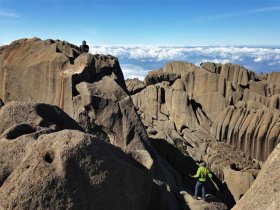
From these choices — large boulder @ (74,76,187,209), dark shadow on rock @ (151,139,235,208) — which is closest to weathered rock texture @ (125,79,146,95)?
dark shadow on rock @ (151,139,235,208)

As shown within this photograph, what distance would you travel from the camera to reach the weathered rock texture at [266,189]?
37.3ft

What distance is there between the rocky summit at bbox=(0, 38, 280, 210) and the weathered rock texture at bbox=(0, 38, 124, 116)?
73 mm

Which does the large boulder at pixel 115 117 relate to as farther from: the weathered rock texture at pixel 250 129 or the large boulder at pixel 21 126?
the weathered rock texture at pixel 250 129

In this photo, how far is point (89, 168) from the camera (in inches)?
514

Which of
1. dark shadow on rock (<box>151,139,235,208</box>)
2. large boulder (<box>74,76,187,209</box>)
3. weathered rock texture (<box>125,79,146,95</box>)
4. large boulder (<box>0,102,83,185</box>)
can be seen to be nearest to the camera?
large boulder (<box>0,102,83,185</box>)

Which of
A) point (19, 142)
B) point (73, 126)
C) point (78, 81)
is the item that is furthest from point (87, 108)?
point (19, 142)

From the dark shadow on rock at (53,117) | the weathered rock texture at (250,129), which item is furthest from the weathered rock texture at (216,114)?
the dark shadow on rock at (53,117)

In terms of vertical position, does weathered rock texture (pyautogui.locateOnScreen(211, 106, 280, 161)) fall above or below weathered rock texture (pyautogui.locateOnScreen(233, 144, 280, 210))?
below

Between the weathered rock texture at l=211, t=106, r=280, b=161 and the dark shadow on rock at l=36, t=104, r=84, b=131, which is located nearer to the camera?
the dark shadow on rock at l=36, t=104, r=84, b=131

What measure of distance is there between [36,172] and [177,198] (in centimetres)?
865

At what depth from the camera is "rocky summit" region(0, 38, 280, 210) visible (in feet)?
41.5

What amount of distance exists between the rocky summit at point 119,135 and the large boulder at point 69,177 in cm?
3

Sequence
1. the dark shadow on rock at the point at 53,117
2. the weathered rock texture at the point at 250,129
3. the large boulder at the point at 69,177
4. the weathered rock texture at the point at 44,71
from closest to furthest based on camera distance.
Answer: the large boulder at the point at 69,177 → the dark shadow on rock at the point at 53,117 → the weathered rock texture at the point at 44,71 → the weathered rock texture at the point at 250,129

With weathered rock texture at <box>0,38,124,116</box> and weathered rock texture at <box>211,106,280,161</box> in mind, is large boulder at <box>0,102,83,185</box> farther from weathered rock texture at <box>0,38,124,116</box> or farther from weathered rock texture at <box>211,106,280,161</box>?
weathered rock texture at <box>211,106,280,161</box>
